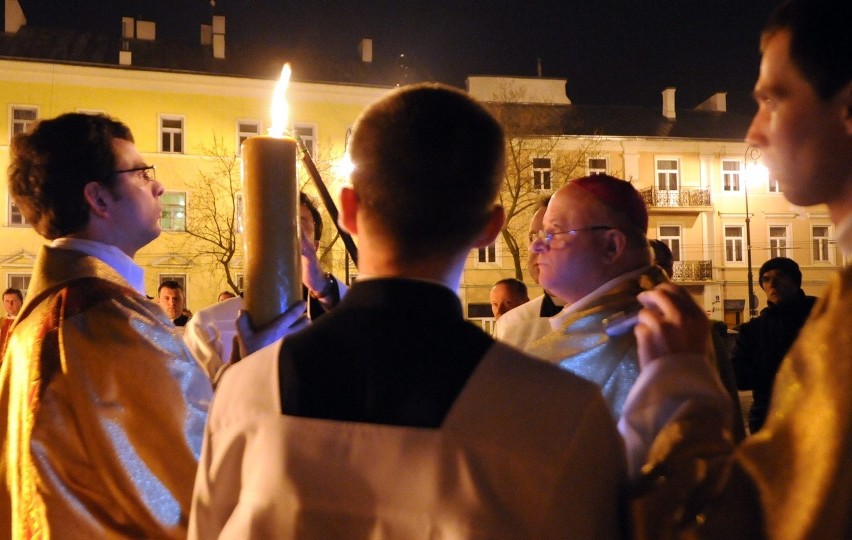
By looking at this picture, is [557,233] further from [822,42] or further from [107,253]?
[107,253]

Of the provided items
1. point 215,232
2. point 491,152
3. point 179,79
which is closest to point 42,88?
point 179,79

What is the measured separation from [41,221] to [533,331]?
1.88 metres

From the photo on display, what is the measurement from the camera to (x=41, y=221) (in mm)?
2443

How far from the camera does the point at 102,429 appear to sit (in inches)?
79.5

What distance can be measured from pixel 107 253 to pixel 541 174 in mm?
27410

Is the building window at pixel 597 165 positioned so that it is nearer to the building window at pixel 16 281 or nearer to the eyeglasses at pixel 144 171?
the building window at pixel 16 281

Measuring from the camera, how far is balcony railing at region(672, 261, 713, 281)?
32844 mm

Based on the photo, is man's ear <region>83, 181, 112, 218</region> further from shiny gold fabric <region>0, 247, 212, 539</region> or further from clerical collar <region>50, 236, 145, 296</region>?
shiny gold fabric <region>0, 247, 212, 539</region>

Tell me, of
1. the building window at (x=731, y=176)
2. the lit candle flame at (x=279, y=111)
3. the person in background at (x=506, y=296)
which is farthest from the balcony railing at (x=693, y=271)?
the lit candle flame at (x=279, y=111)

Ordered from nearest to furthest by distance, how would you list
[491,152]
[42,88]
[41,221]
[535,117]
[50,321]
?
[491,152] → [50,321] → [41,221] → [42,88] → [535,117]

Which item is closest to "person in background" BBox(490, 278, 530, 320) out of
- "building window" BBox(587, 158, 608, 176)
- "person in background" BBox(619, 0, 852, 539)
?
"person in background" BBox(619, 0, 852, 539)

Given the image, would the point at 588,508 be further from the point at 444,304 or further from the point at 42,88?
the point at 42,88

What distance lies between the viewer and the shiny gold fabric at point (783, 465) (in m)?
1.00

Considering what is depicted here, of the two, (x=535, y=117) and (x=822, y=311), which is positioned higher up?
(x=535, y=117)
